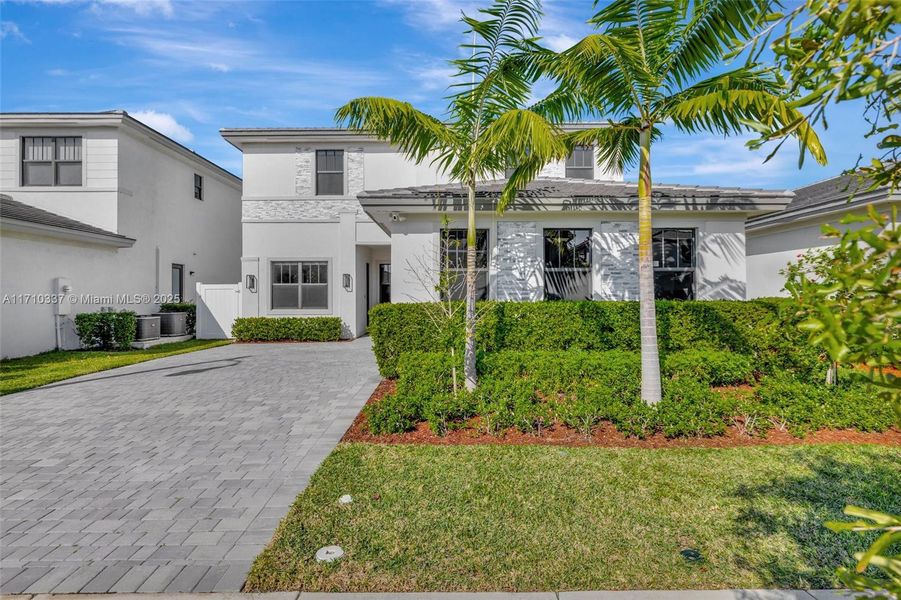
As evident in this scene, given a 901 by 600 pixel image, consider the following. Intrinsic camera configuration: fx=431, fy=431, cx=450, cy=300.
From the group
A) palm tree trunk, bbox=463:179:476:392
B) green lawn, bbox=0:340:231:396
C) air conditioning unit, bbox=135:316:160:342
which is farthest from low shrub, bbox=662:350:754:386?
air conditioning unit, bbox=135:316:160:342

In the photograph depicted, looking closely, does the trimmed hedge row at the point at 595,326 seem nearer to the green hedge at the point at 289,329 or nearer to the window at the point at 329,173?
the green hedge at the point at 289,329

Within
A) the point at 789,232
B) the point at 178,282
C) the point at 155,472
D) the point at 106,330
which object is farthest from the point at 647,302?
the point at 178,282

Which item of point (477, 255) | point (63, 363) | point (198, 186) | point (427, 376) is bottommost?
point (63, 363)

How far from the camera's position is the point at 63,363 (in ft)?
36.3

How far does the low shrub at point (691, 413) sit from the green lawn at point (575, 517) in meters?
0.42

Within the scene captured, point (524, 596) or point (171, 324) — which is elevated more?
point (171, 324)

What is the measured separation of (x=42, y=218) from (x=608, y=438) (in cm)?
1634

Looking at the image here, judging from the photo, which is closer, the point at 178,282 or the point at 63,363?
the point at 63,363

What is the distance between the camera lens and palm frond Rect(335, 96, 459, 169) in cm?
632

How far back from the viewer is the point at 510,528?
3322 mm

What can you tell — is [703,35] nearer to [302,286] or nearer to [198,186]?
[302,286]

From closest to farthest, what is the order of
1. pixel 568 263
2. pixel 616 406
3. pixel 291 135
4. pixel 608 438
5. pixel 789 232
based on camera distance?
pixel 608 438
pixel 616 406
pixel 568 263
pixel 789 232
pixel 291 135

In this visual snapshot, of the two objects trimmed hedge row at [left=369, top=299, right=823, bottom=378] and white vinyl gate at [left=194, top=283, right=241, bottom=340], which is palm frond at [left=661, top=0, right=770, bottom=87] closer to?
trimmed hedge row at [left=369, top=299, right=823, bottom=378]

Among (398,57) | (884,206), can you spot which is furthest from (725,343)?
(398,57)
